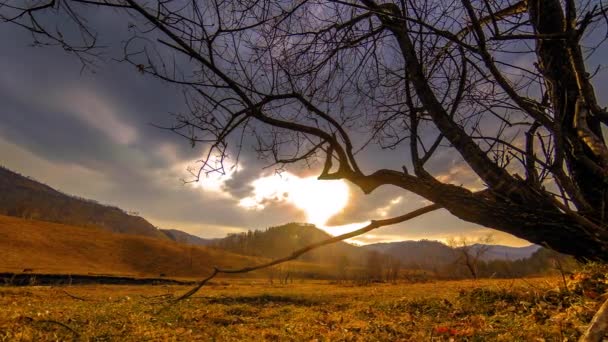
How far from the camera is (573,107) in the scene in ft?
11.1

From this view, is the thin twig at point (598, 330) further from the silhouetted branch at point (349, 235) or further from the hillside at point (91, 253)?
the hillside at point (91, 253)

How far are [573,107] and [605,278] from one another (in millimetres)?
1920

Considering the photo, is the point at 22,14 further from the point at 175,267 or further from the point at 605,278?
the point at 175,267

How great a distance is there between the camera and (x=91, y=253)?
79312 mm

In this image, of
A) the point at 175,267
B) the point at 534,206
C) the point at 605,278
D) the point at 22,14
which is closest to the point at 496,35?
the point at 534,206

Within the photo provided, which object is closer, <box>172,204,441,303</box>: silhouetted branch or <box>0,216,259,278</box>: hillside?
<box>172,204,441,303</box>: silhouetted branch

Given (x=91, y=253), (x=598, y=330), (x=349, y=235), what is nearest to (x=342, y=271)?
(x=91, y=253)

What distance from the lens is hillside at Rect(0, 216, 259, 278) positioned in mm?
64062

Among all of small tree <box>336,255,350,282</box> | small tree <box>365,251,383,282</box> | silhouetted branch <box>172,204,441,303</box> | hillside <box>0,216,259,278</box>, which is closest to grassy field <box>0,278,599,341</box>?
silhouetted branch <box>172,204,441,303</box>

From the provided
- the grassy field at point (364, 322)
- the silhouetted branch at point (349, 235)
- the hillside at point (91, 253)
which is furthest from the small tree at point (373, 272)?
the silhouetted branch at point (349, 235)

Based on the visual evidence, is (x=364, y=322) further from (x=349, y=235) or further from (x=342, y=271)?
(x=342, y=271)

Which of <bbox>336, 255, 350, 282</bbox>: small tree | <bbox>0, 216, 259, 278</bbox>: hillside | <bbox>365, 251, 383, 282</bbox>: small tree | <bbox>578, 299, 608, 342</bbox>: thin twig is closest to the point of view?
<bbox>578, 299, 608, 342</bbox>: thin twig

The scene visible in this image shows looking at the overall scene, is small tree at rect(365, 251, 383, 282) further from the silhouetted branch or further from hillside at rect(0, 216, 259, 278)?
the silhouetted branch

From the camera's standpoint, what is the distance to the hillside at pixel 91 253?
64.1 m
